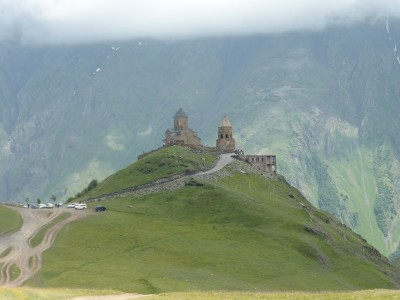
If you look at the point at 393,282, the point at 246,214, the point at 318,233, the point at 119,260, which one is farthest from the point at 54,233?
the point at 393,282

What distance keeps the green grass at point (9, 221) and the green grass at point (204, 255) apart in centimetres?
1209

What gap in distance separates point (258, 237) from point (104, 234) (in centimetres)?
3389

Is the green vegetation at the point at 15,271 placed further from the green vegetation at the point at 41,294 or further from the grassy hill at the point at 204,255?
the green vegetation at the point at 41,294

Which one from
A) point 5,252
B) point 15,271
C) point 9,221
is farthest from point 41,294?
point 9,221

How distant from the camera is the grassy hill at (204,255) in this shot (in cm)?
13812

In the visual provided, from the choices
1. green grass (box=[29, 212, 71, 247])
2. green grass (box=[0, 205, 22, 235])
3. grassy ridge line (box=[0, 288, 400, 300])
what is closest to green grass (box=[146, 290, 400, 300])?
grassy ridge line (box=[0, 288, 400, 300])

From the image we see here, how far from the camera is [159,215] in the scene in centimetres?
19662

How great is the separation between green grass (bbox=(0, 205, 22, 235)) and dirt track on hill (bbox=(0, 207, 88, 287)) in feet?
4.49

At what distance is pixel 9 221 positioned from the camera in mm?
182750

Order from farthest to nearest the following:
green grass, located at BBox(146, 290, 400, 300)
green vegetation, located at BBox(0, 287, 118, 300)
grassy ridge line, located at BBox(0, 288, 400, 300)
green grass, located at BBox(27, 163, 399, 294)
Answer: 1. green grass, located at BBox(27, 163, 399, 294)
2. green vegetation, located at BBox(0, 287, 118, 300)
3. grassy ridge line, located at BBox(0, 288, 400, 300)
4. green grass, located at BBox(146, 290, 400, 300)

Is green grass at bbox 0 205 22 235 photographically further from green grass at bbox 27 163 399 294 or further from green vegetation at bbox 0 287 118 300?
green vegetation at bbox 0 287 118 300

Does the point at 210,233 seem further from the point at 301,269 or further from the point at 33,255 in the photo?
the point at 33,255

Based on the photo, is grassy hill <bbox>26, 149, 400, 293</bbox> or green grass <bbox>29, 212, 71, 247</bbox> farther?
green grass <bbox>29, 212, 71, 247</bbox>

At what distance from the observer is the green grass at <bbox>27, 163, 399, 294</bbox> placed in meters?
138
